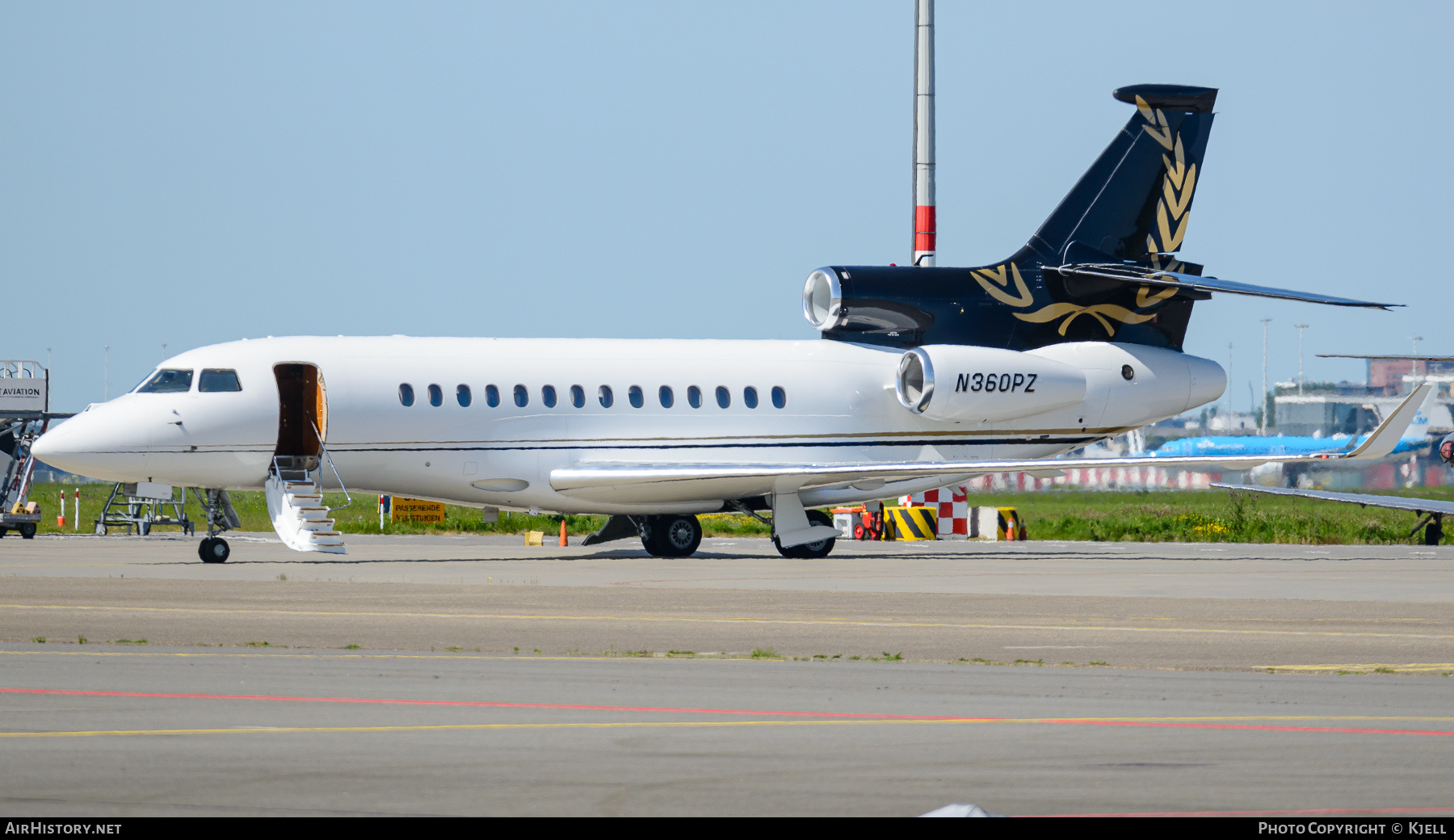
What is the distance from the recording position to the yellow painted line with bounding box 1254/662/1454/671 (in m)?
13.4

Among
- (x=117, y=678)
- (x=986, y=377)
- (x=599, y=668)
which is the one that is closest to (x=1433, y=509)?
(x=986, y=377)

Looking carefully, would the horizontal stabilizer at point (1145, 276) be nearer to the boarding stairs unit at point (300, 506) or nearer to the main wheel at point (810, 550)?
the main wheel at point (810, 550)

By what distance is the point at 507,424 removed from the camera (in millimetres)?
31031

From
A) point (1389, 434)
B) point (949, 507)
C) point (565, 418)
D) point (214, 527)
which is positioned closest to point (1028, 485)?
point (949, 507)

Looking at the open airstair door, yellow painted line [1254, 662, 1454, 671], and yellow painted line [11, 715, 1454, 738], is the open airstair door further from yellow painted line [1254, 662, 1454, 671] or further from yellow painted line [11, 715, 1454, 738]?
yellow painted line [11, 715, 1454, 738]

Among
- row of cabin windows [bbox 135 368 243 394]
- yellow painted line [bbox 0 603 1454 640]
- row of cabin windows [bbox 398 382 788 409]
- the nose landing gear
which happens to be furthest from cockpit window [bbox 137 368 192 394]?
yellow painted line [bbox 0 603 1454 640]

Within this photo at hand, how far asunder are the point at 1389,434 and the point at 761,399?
11.4m

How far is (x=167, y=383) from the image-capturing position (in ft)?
96.3

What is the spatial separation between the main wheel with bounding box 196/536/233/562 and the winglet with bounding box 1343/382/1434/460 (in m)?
19.5

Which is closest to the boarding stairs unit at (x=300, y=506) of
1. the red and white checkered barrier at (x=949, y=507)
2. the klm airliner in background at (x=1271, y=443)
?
the red and white checkered barrier at (x=949, y=507)

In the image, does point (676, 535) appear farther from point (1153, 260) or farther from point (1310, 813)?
point (1310, 813)

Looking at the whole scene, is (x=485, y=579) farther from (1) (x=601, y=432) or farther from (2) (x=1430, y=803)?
(2) (x=1430, y=803)

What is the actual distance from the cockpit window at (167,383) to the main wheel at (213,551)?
256cm
